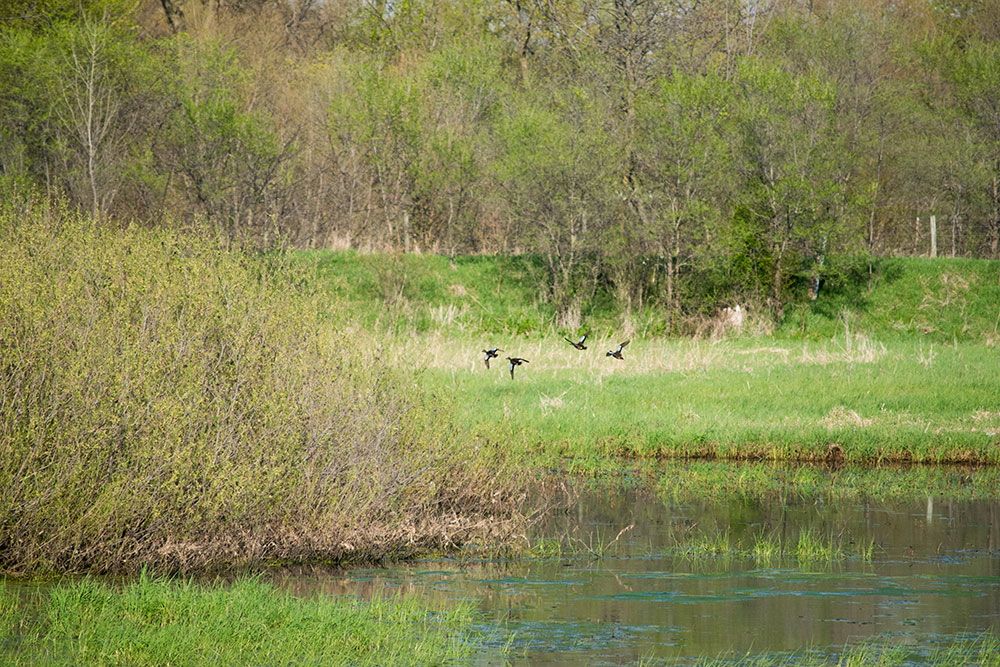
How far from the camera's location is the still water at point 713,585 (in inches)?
309

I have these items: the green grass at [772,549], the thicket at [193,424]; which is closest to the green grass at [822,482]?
the green grass at [772,549]

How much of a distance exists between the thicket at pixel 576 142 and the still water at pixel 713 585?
56.1ft

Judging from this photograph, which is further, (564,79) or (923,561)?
(564,79)

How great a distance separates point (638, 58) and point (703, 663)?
26.9 meters

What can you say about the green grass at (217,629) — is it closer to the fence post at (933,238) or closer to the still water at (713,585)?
the still water at (713,585)

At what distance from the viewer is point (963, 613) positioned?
8.54 metres

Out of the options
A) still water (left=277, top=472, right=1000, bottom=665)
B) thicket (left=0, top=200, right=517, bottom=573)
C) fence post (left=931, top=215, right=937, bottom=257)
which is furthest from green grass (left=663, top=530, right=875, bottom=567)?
fence post (left=931, top=215, right=937, bottom=257)

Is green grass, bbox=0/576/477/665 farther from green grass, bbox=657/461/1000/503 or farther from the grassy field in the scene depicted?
green grass, bbox=657/461/1000/503

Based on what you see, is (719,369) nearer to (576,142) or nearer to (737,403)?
(737,403)

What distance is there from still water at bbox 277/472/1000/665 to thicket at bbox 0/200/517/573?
0.58 meters

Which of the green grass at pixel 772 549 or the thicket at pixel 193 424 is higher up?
the thicket at pixel 193 424

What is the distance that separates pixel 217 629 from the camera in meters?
7.42

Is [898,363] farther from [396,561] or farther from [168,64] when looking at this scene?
[168,64]

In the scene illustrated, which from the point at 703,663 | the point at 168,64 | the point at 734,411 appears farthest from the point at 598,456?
the point at 168,64
